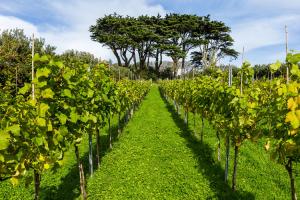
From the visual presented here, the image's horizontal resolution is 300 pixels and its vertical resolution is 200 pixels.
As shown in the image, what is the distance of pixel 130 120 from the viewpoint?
2005cm

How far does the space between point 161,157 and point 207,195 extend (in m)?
3.45

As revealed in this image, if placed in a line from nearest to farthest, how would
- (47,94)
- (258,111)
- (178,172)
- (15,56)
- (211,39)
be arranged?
(47,94), (258,111), (178,172), (15,56), (211,39)

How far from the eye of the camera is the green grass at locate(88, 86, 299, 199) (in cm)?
859

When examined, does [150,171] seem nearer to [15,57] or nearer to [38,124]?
[38,124]

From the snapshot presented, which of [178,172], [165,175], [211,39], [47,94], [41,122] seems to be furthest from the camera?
[211,39]

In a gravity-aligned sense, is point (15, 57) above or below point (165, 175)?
above

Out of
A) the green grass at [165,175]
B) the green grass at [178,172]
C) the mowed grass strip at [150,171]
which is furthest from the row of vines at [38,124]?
the green grass at [178,172]

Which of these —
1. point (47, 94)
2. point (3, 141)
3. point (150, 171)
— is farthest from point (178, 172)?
point (3, 141)

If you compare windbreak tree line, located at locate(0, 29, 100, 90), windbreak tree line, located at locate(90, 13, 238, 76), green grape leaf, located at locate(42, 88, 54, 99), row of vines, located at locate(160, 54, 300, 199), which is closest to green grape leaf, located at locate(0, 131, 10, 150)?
green grape leaf, located at locate(42, 88, 54, 99)

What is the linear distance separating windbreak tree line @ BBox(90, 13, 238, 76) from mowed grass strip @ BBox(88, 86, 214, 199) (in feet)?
150

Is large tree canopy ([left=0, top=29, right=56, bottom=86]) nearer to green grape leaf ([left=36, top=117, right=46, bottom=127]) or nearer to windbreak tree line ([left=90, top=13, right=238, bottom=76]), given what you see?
green grape leaf ([left=36, top=117, right=46, bottom=127])

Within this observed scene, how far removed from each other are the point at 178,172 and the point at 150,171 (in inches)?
32.0

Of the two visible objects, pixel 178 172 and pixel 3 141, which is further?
pixel 178 172

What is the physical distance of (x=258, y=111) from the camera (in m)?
6.45
